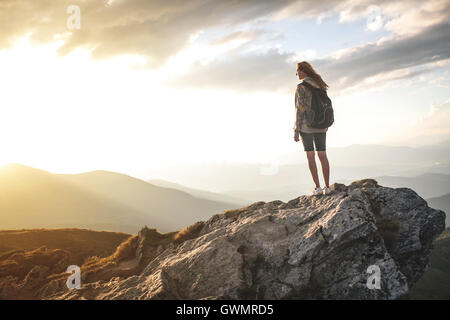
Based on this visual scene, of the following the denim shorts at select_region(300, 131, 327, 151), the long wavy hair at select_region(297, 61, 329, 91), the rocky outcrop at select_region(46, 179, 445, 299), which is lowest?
the rocky outcrop at select_region(46, 179, 445, 299)

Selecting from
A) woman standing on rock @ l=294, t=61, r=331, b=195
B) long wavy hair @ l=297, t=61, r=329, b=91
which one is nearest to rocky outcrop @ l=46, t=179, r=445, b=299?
woman standing on rock @ l=294, t=61, r=331, b=195

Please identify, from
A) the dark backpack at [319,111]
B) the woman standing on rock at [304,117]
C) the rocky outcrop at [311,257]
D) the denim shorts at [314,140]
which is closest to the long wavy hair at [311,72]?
the woman standing on rock at [304,117]

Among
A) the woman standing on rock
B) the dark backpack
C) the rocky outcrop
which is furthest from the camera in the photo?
the woman standing on rock

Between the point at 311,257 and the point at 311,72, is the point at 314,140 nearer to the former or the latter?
the point at 311,72

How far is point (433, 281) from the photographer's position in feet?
414

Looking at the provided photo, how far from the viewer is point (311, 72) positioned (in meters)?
10.6

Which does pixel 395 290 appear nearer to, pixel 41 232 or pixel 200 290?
pixel 200 290

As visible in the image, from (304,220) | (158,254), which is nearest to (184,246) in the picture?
(158,254)

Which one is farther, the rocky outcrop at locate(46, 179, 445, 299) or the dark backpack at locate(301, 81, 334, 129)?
the dark backpack at locate(301, 81, 334, 129)

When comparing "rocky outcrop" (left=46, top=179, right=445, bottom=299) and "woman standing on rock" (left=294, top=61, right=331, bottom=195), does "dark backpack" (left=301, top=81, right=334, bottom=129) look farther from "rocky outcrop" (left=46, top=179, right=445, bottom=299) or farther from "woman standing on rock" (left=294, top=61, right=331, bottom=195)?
"rocky outcrop" (left=46, top=179, right=445, bottom=299)

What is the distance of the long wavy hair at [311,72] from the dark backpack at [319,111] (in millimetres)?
290

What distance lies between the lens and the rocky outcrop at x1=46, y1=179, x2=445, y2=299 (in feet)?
26.6

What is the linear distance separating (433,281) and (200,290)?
529 feet

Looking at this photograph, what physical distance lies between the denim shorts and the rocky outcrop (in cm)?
204
